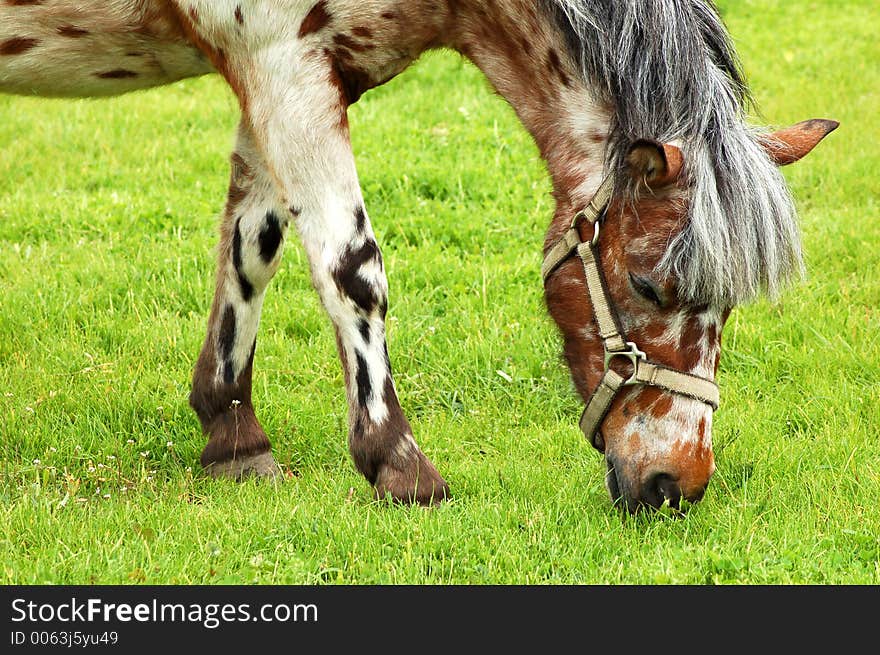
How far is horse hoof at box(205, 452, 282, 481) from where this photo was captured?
452 centimetres

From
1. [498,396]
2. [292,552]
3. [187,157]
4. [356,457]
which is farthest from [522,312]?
[187,157]

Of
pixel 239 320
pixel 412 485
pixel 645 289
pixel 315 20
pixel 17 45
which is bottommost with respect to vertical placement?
pixel 412 485

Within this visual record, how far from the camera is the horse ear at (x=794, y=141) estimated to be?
12.7 feet

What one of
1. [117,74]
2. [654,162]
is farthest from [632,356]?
[117,74]

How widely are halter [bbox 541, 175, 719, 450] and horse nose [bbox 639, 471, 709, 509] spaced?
28 centimetres

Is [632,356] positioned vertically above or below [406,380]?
above

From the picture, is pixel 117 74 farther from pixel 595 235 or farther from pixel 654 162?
pixel 654 162

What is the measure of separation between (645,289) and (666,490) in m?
0.70

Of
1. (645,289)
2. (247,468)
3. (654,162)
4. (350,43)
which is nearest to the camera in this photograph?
(654,162)

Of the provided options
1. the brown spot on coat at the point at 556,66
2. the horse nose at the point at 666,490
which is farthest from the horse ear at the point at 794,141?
the horse nose at the point at 666,490

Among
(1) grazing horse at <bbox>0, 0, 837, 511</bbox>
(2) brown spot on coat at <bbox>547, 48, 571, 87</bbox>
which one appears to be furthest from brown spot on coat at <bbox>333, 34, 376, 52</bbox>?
(2) brown spot on coat at <bbox>547, 48, 571, 87</bbox>

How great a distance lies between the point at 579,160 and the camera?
12.8 ft

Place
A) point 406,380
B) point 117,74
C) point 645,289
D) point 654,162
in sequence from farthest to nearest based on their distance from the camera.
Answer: point 406,380 < point 117,74 < point 645,289 < point 654,162

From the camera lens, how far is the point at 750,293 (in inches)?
144
